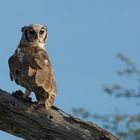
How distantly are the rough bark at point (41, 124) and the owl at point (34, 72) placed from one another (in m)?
0.12

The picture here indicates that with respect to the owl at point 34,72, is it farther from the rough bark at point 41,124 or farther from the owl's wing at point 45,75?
the rough bark at point 41,124

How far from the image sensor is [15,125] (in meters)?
7.43

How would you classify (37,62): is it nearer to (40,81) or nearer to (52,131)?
(40,81)

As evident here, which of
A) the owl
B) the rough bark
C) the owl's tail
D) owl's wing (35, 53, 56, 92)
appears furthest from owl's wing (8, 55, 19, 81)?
the rough bark

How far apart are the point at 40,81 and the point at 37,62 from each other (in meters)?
0.29

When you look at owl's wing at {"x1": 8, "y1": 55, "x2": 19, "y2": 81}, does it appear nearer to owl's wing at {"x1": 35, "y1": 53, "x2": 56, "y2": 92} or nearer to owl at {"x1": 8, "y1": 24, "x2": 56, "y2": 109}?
owl at {"x1": 8, "y1": 24, "x2": 56, "y2": 109}

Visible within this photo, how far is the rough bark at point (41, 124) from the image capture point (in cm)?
726

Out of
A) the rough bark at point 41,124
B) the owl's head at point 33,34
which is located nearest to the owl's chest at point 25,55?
the owl's head at point 33,34

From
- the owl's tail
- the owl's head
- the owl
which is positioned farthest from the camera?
the owl's head

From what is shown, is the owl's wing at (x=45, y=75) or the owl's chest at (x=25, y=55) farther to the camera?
the owl's chest at (x=25, y=55)

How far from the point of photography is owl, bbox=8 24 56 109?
25.7 ft

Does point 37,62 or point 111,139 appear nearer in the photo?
point 111,139

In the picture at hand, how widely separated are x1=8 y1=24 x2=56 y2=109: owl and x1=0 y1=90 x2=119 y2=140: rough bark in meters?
0.12

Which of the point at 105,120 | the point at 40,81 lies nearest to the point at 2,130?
the point at 40,81
